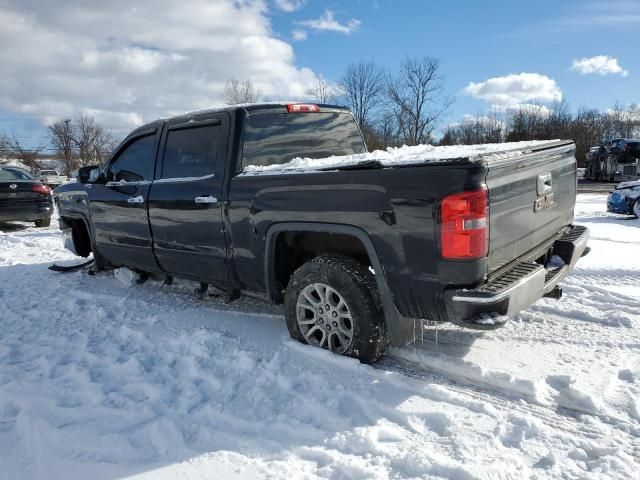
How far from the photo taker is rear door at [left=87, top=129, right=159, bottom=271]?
4.73 m

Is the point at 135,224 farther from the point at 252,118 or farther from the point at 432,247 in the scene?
the point at 432,247

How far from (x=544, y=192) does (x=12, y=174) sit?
470 inches

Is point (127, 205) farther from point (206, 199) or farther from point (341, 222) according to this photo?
point (341, 222)

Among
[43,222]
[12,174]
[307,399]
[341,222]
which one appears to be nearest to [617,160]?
[43,222]

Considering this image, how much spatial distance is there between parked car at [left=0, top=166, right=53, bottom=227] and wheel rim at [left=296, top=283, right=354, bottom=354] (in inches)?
390

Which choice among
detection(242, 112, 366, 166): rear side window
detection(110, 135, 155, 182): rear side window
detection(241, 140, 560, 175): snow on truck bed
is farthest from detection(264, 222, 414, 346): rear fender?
detection(110, 135, 155, 182): rear side window

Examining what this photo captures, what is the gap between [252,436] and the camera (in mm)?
2496

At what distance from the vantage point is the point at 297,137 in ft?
13.7

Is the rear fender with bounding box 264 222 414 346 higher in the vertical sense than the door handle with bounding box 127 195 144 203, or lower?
lower

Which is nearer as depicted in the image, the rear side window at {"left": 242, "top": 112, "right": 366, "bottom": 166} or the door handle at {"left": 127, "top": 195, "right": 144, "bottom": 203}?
the rear side window at {"left": 242, "top": 112, "right": 366, "bottom": 166}

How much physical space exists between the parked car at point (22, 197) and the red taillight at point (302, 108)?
30.1ft

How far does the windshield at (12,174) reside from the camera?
10.9 meters

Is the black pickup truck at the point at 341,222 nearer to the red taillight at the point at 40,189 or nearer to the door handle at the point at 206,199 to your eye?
the door handle at the point at 206,199

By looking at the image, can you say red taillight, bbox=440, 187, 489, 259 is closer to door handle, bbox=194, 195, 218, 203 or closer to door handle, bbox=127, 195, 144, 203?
door handle, bbox=194, 195, 218, 203
